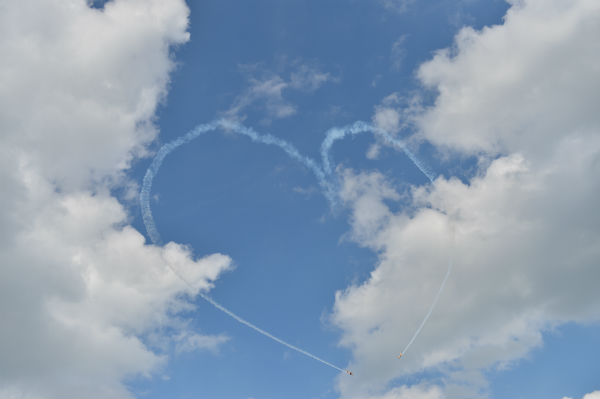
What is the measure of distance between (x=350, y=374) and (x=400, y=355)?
22506mm

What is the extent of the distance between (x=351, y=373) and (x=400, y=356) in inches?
852

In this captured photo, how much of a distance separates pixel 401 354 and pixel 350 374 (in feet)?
75.8

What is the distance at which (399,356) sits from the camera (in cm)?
14988

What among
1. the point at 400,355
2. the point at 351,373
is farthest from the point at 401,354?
the point at 351,373

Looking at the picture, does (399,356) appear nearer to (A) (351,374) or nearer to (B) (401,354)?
(B) (401,354)

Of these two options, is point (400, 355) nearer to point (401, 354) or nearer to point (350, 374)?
point (401, 354)

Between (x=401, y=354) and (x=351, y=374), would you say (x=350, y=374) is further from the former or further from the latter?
(x=401, y=354)

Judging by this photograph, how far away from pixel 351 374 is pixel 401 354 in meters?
22.6

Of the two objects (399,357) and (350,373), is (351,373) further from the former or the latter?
(399,357)

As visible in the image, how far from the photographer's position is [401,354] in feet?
495

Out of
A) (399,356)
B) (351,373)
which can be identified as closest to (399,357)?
(399,356)

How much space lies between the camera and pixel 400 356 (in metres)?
150

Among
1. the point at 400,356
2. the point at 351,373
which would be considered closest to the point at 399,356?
the point at 400,356

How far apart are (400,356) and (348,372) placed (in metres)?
22.9
